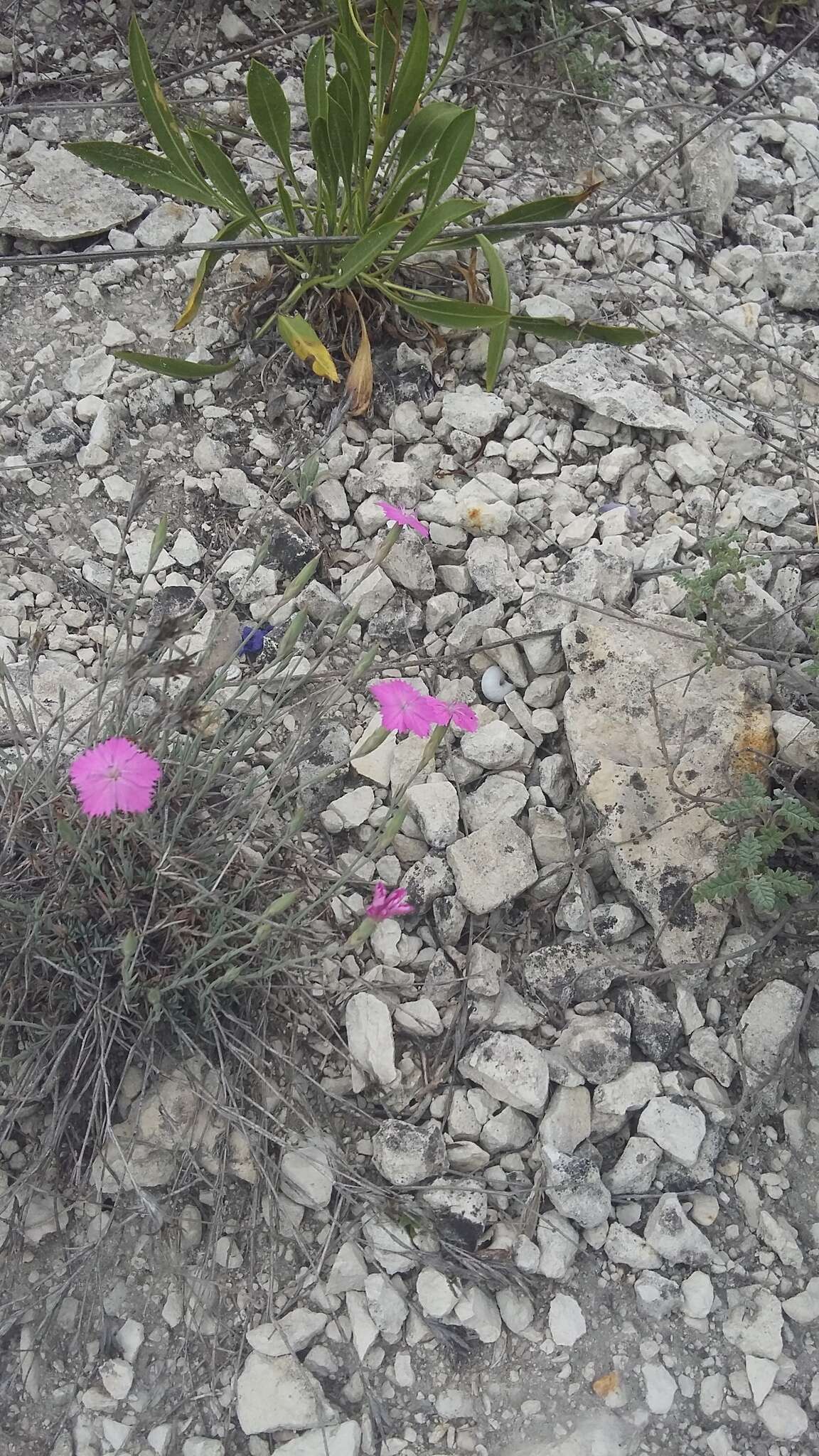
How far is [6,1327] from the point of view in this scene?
134 cm

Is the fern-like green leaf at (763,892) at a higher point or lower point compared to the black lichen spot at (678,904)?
higher

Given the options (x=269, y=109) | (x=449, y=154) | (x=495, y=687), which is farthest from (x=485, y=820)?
(x=269, y=109)

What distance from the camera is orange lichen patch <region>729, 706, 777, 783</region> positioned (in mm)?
1684

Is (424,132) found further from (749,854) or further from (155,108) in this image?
(749,854)

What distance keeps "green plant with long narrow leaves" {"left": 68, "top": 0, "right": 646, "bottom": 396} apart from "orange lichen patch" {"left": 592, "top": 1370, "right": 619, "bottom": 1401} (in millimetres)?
1557

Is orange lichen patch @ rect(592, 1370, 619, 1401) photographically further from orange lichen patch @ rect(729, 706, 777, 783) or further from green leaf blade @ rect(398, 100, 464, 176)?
green leaf blade @ rect(398, 100, 464, 176)

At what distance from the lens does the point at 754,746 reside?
1.70m

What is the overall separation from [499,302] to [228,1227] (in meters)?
1.59

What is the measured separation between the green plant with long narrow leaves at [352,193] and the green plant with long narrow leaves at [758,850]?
96 centimetres

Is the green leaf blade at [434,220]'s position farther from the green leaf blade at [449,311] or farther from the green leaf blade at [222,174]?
the green leaf blade at [222,174]

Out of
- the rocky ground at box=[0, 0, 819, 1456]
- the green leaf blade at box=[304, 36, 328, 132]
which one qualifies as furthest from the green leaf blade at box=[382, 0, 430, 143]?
the rocky ground at box=[0, 0, 819, 1456]

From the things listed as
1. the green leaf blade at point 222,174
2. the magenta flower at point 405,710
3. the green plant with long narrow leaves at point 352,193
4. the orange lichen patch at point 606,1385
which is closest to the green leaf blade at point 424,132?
the green plant with long narrow leaves at point 352,193

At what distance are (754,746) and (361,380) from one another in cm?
100

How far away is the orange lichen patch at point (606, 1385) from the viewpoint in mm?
1362
